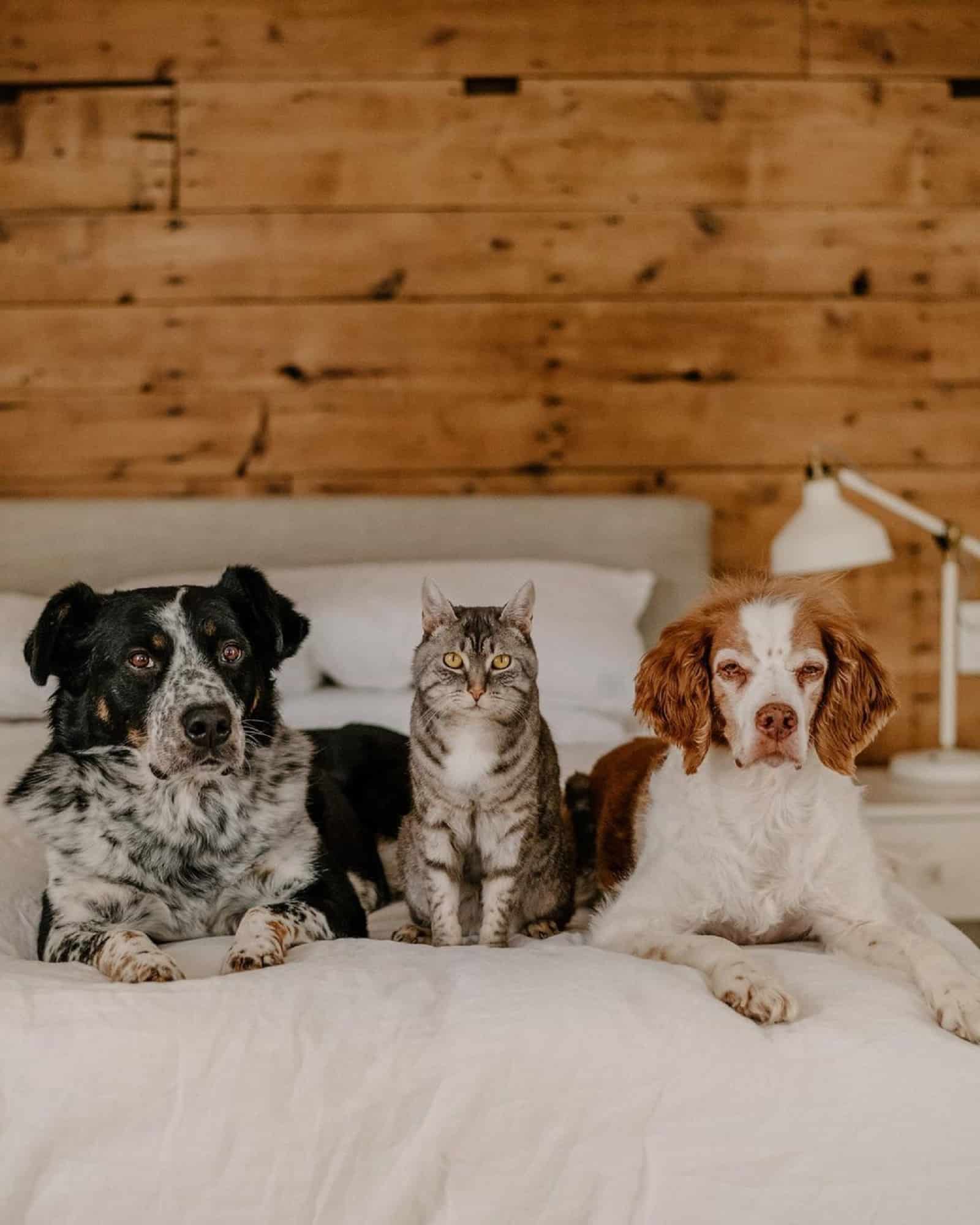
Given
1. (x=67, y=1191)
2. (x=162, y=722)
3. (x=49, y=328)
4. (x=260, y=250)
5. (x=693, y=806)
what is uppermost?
(x=260, y=250)

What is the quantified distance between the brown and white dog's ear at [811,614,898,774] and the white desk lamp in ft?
4.87

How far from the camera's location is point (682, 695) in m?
1.60

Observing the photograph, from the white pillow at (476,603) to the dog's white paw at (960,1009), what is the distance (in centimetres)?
166

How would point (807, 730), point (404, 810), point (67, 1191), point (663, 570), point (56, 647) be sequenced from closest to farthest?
point (67, 1191) → point (807, 730) → point (56, 647) → point (404, 810) → point (663, 570)

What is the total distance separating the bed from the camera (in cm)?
113

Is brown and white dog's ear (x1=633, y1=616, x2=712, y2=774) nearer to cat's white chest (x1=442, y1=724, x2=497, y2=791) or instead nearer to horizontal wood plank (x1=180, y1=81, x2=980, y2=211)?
cat's white chest (x1=442, y1=724, x2=497, y2=791)

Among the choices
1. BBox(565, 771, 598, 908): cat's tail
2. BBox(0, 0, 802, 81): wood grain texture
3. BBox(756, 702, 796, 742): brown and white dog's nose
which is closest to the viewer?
BBox(756, 702, 796, 742): brown and white dog's nose

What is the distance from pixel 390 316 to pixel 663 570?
1.20m

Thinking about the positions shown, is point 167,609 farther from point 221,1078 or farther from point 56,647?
point 221,1078

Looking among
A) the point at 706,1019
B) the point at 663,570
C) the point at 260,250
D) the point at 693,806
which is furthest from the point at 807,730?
the point at 260,250

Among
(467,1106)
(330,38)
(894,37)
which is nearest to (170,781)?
(467,1106)

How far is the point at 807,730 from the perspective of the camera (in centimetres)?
157

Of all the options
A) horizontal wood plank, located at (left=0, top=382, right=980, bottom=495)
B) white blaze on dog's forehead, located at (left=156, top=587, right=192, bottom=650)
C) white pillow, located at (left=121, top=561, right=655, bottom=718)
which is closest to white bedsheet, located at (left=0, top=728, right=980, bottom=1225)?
white blaze on dog's forehead, located at (left=156, top=587, right=192, bottom=650)

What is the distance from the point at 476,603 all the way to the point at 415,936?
4.30ft
